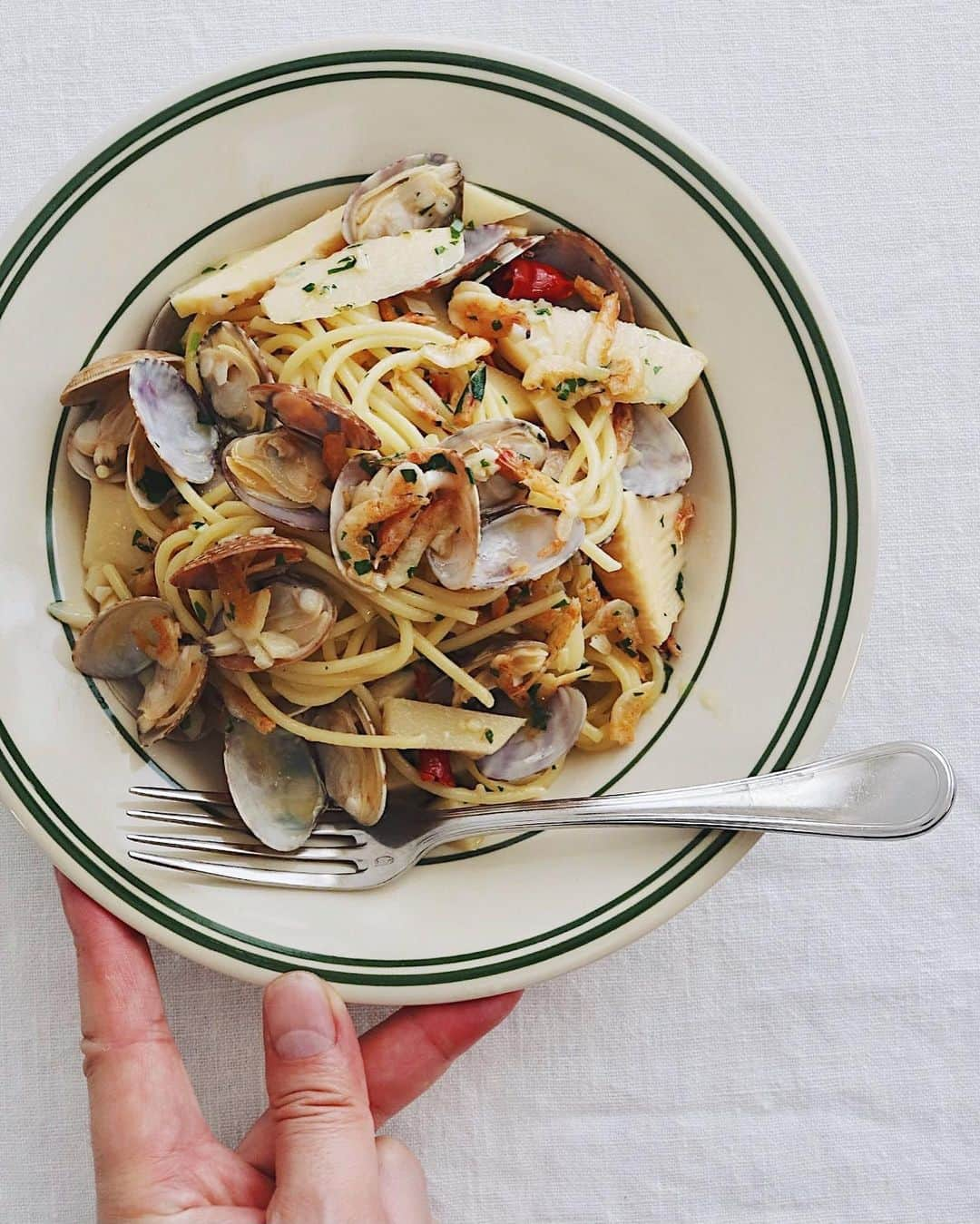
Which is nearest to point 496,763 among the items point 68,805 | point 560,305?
point 68,805

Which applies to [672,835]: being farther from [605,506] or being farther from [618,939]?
[605,506]

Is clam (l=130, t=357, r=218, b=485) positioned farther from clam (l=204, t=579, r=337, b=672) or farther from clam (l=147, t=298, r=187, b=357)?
clam (l=204, t=579, r=337, b=672)

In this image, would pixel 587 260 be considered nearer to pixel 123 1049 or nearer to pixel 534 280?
pixel 534 280

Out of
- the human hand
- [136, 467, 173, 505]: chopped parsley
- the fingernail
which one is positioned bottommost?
the human hand

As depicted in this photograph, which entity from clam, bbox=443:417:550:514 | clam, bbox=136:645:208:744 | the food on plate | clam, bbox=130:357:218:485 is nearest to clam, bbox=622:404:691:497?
the food on plate

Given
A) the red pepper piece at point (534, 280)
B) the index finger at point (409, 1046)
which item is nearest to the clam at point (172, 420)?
the red pepper piece at point (534, 280)

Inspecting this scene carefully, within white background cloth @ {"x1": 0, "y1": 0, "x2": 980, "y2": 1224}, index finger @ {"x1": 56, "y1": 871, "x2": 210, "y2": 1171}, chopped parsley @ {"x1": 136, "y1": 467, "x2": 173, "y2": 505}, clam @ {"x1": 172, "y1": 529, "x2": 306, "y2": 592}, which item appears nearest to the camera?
clam @ {"x1": 172, "y1": 529, "x2": 306, "y2": 592}

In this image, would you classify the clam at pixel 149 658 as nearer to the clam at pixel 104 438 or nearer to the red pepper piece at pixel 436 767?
the clam at pixel 104 438
